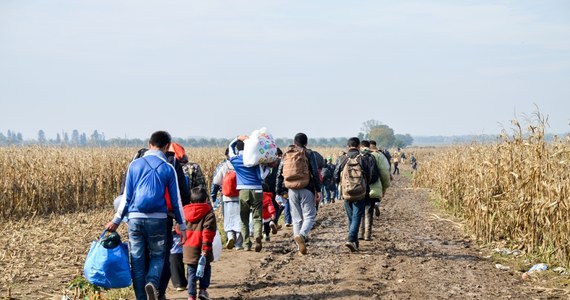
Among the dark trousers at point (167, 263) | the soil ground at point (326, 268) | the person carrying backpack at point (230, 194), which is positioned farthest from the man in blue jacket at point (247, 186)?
the dark trousers at point (167, 263)

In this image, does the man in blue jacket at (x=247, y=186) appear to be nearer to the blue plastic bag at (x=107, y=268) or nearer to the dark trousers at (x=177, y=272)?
the dark trousers at (x=177, y=272)

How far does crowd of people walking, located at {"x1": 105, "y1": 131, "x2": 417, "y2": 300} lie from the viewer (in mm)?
7359

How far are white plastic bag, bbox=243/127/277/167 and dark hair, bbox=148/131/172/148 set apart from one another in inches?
172

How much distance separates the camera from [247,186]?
39.9ft

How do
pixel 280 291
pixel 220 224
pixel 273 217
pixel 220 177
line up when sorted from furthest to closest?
pixel 220 224 → pixel 273 217 → pixel 220 177 → pixel 280 291

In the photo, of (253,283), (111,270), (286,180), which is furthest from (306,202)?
(111,270)

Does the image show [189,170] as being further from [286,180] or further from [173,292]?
[286,180]

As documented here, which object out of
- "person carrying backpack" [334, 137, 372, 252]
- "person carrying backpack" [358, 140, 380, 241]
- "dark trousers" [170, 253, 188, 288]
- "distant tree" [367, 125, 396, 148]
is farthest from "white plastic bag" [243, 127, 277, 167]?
"distant tree" [367, 125, 396, 148]

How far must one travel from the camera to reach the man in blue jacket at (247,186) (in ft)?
39.9

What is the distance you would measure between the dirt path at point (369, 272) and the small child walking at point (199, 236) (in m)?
0.61

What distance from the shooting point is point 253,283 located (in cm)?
979

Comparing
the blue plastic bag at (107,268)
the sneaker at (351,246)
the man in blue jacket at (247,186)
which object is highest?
the man in blue jacket at (247,186)

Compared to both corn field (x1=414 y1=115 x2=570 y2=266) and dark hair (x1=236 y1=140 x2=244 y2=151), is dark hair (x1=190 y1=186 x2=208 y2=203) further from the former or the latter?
corn field (x1=414 y1=115 x2=570 y2=266)

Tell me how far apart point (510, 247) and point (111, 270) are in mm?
8577
